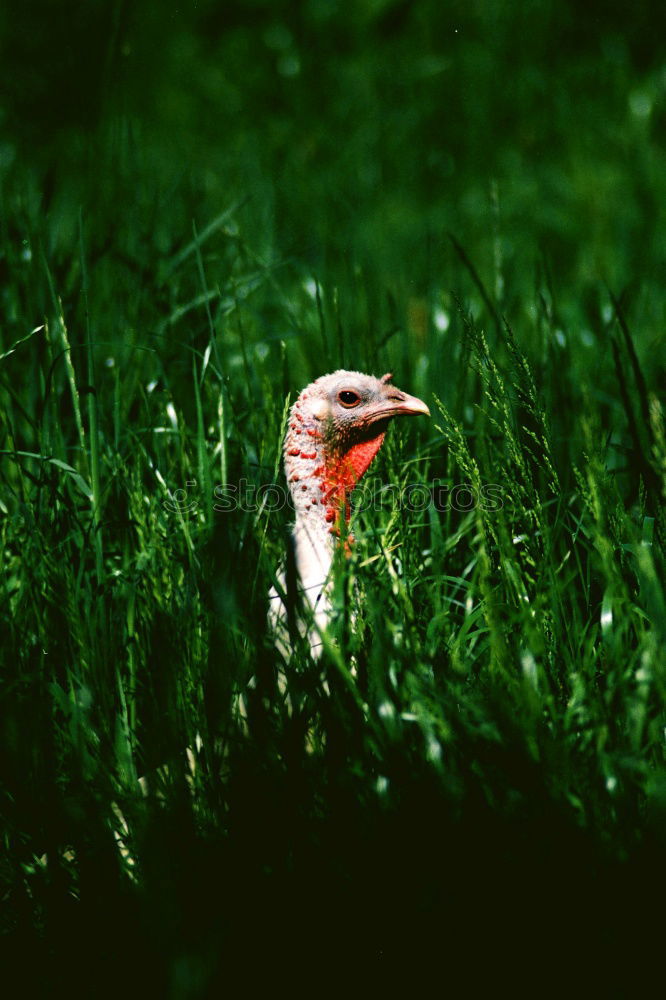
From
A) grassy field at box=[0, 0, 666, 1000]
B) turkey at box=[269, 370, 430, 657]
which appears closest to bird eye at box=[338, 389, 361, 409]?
turkey at box=[269, 370, 430, 657]

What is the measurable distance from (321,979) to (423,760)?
1.22ft

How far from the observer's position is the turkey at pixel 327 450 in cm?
221

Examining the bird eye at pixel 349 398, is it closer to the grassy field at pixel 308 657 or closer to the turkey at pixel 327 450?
the turkey at pixel 327 450

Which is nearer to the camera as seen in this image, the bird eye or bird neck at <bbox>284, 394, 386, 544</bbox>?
bird neck at <bbox>284, 394, 386, 544</bbox>

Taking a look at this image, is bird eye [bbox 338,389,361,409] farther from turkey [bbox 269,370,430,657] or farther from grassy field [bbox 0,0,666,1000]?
grassy field [bbox 0,0,666,1000]

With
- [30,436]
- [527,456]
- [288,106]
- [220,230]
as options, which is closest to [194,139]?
[288,106]

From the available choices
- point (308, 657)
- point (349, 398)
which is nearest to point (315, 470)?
point (349, 398)

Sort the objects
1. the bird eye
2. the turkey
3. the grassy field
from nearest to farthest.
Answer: the grassy field → the turkey → the bird eye

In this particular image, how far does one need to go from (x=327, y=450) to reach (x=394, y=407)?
210mm

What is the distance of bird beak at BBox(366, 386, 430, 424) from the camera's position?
7.95ft

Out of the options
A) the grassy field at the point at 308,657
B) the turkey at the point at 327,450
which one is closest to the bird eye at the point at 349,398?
the turkey at the point at 327,450

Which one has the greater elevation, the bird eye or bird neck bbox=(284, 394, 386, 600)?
the bird eye

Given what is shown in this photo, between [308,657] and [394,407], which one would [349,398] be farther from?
[308,657]

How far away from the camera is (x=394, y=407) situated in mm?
2438
